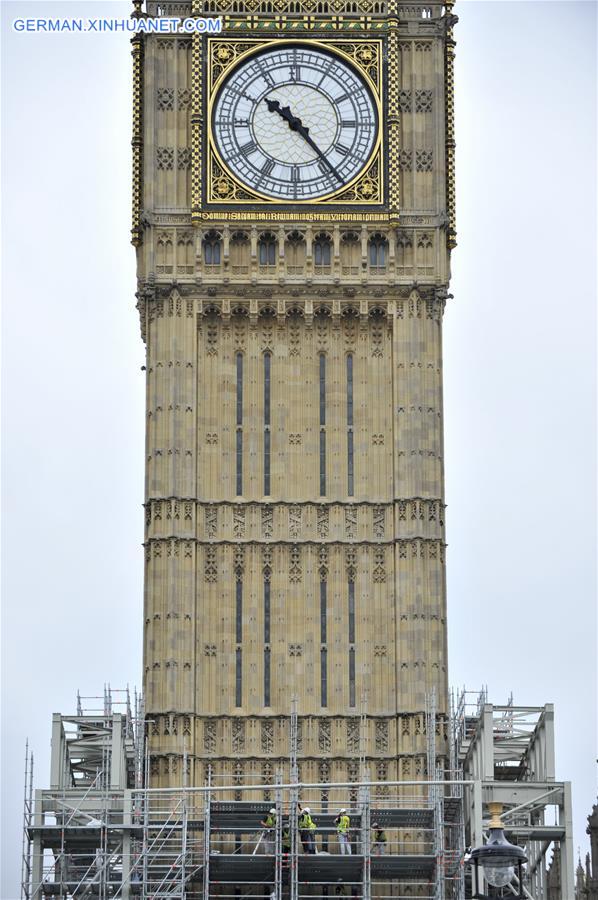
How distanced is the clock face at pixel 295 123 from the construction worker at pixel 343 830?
54.7 ft

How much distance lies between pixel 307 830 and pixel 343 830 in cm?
83

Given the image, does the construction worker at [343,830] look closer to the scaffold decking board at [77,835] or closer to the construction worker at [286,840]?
the construction worker at [286,840]

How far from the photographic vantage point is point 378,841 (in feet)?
209

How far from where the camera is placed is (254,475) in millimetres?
67938

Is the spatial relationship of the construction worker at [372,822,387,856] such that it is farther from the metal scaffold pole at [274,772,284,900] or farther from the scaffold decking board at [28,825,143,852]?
the scaffold decking board at [28,825,143,852]

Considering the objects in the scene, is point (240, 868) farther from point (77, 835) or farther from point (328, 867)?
point (77, 835)

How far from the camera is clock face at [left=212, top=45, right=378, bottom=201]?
2741 inches

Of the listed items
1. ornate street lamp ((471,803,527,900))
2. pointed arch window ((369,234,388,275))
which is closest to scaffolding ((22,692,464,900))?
pointed arch window ((369,234,388,275))

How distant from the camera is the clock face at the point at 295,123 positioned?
6962 centimetres

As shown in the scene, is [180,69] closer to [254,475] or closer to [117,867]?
[254,475]

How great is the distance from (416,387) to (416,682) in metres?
7.70

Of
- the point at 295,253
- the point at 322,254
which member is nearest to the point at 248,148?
the point at 295,253

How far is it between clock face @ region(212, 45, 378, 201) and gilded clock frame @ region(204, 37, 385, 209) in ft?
0.57

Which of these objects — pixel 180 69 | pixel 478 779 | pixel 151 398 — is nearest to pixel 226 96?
pixel 180 69
